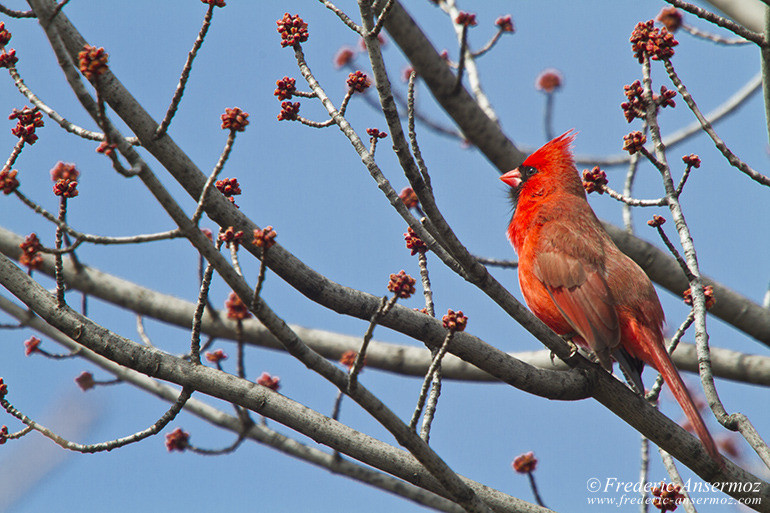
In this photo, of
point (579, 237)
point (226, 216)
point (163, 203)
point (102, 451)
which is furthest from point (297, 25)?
point (579, 237)

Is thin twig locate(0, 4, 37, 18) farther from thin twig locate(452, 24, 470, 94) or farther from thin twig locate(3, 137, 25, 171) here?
thin twig locate(452, 24, 470, 94)

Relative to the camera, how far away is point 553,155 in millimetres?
5062

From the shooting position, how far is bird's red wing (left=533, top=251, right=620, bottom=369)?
3758mm

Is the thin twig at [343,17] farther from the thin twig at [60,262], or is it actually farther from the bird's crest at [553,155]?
the bird's crest at [553,155]

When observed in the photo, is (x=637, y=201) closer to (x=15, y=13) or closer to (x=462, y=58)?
(x=462, y=58)

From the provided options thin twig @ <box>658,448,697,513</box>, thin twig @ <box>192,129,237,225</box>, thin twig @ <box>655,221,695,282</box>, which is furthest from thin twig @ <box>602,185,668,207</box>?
thin twig @ <box>192,129,237,225</box>

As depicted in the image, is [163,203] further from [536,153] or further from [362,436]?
[536,153]

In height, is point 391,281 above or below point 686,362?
below

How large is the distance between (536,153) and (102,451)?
3366mm

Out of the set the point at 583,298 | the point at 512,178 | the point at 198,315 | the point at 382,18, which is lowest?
the point at 198,315

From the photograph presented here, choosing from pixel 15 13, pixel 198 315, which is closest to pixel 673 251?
pixel 198 315

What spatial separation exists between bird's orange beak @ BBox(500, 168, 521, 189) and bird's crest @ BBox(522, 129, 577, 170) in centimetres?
10

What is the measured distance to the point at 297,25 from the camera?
2.91 metres

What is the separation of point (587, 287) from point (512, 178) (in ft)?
3.85
